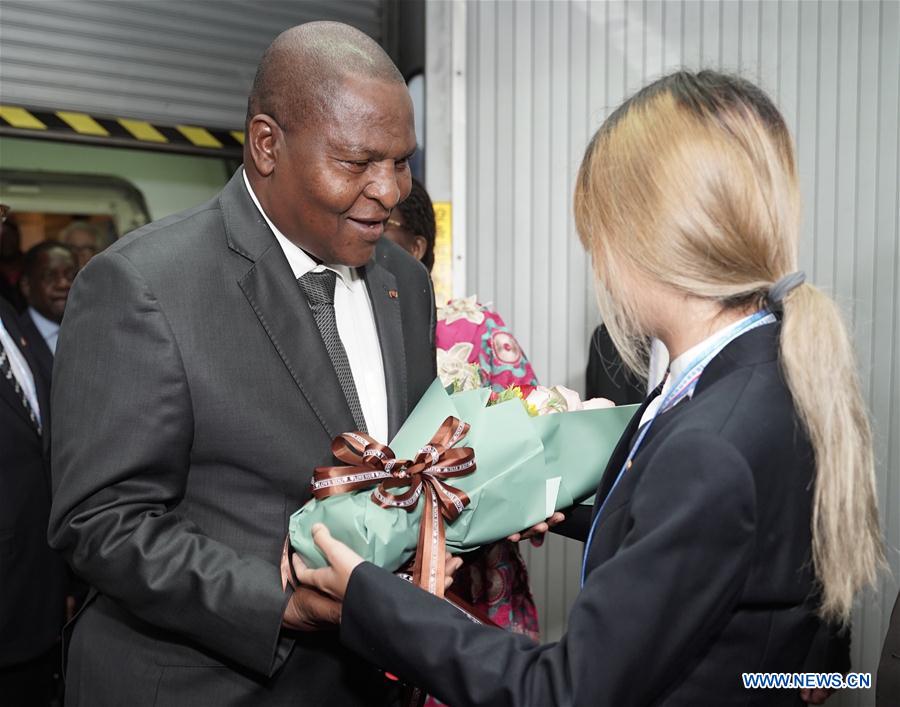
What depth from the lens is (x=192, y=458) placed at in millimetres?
1581

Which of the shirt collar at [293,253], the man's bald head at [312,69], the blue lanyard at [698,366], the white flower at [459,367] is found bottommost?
the white flower at [459,367]

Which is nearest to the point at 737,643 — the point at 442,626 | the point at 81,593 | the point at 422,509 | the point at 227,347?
the point at 442,626

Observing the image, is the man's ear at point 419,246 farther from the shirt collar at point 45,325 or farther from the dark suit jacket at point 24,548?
the shirt collar at point 45,325

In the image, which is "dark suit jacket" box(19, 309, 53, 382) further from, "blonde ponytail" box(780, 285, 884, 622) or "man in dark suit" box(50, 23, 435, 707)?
"blonde ponytail" box(780, 285, 884, 622)

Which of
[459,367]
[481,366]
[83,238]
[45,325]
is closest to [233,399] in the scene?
[459,367]

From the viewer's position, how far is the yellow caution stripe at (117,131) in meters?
3.63

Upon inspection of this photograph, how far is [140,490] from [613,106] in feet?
9.04

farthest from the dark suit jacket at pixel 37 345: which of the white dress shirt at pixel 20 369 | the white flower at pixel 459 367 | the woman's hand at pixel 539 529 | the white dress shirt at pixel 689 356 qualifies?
the white dress shirt at pixel 689 356

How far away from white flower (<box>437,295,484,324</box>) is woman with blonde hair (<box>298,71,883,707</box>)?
1624 mm

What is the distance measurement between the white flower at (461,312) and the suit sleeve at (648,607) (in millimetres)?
1765

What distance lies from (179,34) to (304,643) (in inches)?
123

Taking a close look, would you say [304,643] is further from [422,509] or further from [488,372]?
[488,372]

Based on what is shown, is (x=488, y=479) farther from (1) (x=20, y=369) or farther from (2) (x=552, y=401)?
(1) (x=20, y=369)

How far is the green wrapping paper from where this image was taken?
1.50 metres
